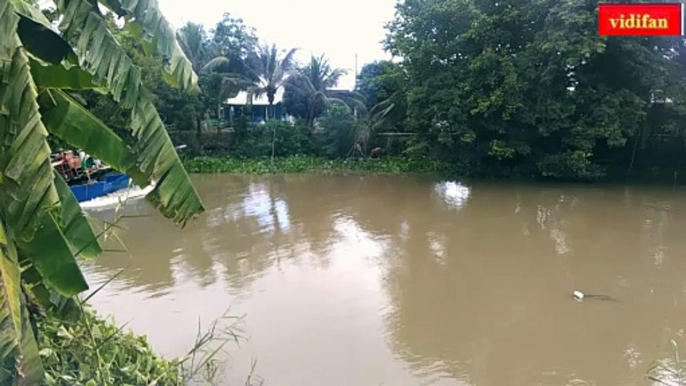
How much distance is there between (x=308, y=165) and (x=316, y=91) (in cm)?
259

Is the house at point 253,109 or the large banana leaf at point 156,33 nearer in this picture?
the large banana leaf at point 156,33

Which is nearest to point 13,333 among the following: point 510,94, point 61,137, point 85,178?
point 61,137

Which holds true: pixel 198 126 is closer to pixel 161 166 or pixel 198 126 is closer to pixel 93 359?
pixel 93 359

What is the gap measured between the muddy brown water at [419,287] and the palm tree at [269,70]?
669 cm

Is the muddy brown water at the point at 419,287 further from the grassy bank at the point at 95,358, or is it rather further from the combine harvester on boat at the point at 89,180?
the combine harvester on boat at the point at 89,180

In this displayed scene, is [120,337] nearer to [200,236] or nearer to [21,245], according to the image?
[21,245]

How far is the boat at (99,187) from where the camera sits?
34.4 feet

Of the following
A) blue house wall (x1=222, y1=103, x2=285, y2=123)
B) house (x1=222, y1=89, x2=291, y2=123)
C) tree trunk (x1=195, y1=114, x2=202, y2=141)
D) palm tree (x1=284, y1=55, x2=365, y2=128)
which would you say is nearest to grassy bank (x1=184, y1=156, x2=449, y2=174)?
tree trunk (x1=195, y1=114, x2=202, y2=141)

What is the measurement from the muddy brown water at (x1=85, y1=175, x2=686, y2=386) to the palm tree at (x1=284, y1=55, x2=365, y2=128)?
6668 mm

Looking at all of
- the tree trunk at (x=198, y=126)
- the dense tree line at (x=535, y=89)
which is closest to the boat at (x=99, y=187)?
the tree trunk at (x=198, y=126)

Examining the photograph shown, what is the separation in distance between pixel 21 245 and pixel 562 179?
1303 cm

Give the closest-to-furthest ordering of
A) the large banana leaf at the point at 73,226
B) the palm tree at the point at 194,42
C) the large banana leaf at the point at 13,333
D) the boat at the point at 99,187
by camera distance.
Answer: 1. the large banana leaf at the point at 13,333
2. the large banana leaf at the point at 73,226
3. the boat at the point at 99,187
4. the palm tree at the point at 194,42

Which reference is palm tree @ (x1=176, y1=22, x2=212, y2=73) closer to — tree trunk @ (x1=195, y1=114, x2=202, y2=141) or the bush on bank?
tree trunk @ (x1=195, y1=114, x2=202, y2=141)

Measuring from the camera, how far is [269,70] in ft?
54.8
